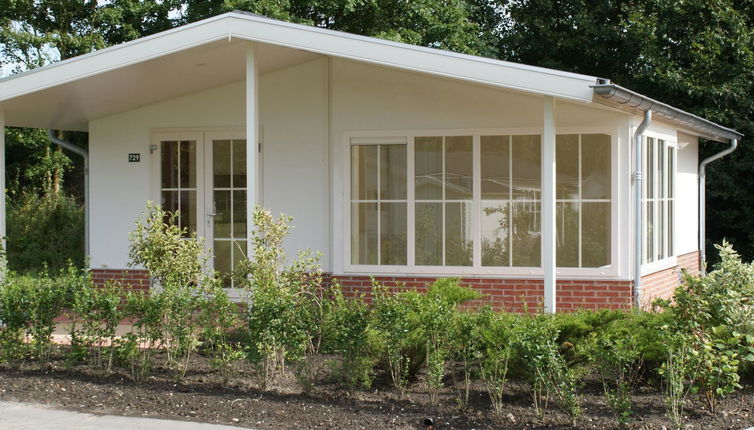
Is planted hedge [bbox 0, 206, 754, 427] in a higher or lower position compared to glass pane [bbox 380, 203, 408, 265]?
lower

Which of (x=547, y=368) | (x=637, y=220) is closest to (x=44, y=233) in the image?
(x=637, y=220)

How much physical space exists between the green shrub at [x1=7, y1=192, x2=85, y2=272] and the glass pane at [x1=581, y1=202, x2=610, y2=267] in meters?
9.66

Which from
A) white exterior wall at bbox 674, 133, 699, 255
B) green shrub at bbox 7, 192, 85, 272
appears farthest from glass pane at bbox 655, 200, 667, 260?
green shrub at bbox 7, 192, 85, 272

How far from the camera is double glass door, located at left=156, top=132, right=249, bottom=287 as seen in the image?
421 inches

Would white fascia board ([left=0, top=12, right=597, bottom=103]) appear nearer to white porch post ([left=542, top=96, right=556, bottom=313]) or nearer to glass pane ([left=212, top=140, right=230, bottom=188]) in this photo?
white porch post ([left=542, top=96, right=556, bottom=313])

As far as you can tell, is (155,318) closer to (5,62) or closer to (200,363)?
(200,363)

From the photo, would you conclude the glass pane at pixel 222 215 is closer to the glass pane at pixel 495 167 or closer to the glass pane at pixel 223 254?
the glass pane at pixel 223 254

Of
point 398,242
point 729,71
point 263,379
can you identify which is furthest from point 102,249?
point 729,71

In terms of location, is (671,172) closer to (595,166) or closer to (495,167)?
(595,166)

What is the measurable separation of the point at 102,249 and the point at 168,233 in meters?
4.10

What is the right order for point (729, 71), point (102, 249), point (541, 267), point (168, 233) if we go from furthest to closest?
point (729, 71) < point (102, 249) < point (541, 267) < point (168, 233)

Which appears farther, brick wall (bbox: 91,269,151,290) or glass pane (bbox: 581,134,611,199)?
brick wall (bbox: 91,269,151,290)

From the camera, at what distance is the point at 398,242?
32.5 ft

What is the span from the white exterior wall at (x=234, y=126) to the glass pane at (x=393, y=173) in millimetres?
747
